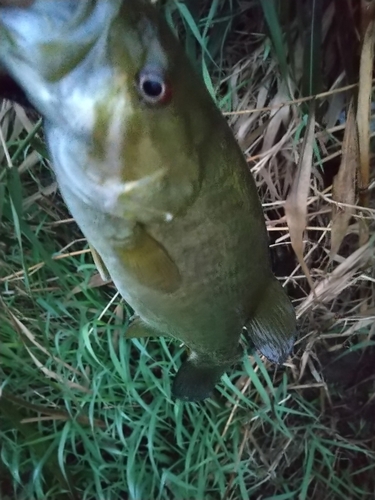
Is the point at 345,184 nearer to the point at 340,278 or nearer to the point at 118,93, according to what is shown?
the point at 340,278

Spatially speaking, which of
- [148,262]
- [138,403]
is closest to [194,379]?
[148,262]

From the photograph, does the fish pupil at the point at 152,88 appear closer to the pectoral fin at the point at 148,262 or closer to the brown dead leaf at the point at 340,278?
the pectoral fin at the point at 148,262

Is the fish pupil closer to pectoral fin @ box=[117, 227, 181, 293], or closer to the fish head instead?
the fish head

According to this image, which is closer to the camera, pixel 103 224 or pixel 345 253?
pixel 103 224

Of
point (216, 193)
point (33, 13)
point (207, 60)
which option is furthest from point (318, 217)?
point (33, 13)

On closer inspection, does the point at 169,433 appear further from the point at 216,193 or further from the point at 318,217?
the point at 216,193

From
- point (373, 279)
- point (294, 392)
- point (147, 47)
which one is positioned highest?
point (147, 47)
